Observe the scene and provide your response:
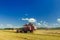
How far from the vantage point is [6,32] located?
19.0m

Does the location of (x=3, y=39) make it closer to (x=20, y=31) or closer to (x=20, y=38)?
(x=20, y=38)

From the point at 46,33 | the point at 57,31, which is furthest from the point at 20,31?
the point at 57,31

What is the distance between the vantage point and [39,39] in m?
13.8

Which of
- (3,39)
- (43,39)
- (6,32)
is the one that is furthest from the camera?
(6,32)

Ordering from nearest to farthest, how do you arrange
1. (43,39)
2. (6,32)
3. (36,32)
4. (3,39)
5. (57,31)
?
(43,39) → (3,39) → (57,31) → (36,32) → (6,32)

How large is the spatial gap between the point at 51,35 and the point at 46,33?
601mm

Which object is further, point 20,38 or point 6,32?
point 6,32

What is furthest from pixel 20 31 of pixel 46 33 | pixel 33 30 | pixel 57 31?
pixel 57 31

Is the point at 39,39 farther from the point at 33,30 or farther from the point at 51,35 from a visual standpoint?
the point at 33,30

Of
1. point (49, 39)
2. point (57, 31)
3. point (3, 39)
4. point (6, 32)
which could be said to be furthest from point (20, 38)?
point (6, 32)

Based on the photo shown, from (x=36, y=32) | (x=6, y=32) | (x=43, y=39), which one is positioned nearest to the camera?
(x=43, y=39)

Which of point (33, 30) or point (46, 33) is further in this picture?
point (33, 30)

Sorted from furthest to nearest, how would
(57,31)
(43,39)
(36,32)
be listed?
(36,32), (57,31), (43,39)

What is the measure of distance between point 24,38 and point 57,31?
10.2ft
